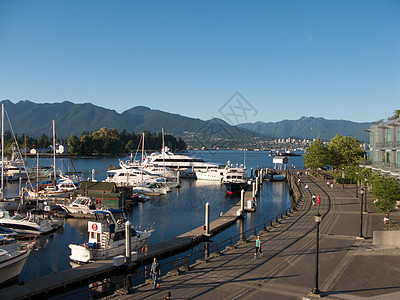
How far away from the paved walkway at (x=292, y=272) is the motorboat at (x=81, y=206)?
71.9 feet

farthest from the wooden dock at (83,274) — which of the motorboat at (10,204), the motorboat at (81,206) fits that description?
the motorboat at (10,204)

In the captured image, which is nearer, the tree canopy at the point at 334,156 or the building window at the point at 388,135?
the building window at the point at 388,135

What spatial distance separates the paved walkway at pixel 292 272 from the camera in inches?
551

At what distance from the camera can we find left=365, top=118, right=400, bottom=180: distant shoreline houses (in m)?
35.2

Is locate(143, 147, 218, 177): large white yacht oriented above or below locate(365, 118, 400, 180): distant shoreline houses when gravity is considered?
below

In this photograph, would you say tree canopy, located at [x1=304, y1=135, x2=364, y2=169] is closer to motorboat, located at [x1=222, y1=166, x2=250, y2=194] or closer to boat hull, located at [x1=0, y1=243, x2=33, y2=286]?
motorboat, located at [x1=222, y1=166, x2=250, y2=194]

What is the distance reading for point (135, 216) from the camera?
40.4 m

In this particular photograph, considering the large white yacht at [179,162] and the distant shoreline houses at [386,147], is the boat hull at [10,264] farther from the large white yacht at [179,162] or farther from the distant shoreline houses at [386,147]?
the large white yacht at [179,162]

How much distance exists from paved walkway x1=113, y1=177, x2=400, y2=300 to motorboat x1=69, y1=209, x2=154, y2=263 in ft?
24.5

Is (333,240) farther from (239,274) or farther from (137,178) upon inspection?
(137,178)

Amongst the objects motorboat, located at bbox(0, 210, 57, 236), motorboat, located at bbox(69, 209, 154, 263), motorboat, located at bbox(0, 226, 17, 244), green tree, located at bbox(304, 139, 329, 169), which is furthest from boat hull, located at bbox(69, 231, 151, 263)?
green tree, located at bbox(304, 139, 329, 169)

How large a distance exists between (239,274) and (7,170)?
8690cm

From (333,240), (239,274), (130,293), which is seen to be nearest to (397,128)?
(333,240)

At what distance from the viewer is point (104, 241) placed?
2298 cm
